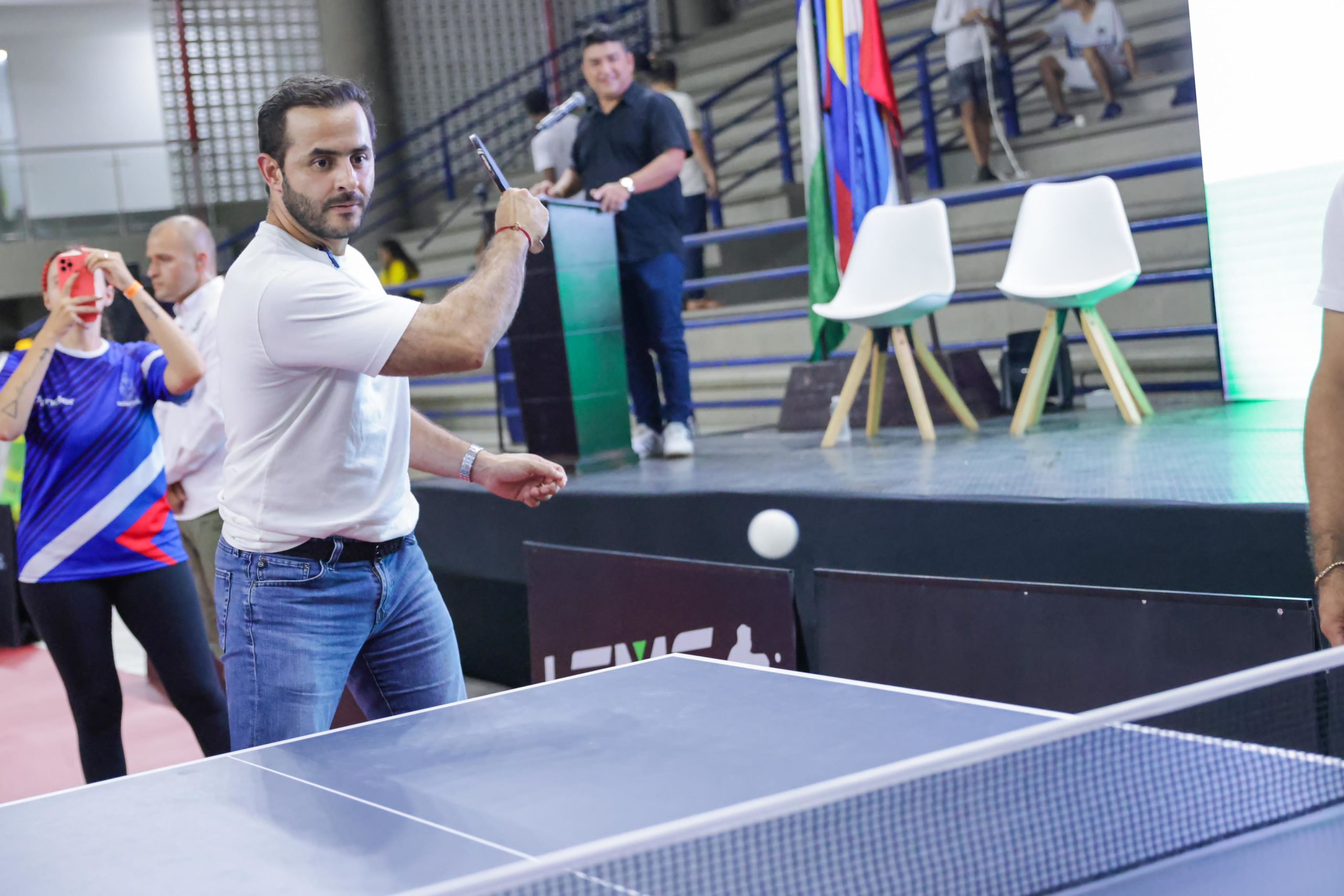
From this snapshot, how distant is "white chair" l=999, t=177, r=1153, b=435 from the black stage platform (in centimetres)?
14

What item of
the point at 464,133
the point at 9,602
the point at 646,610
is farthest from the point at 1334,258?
the point at 464,133

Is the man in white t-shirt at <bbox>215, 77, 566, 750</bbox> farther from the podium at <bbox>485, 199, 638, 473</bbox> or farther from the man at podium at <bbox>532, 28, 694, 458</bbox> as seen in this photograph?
the man at podium at <bbox>532, 28, 694, 458</bbox>

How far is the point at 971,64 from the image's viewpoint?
7.64m

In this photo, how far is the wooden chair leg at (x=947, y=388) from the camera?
5484mm

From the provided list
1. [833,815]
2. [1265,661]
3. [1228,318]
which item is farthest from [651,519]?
[833,815]

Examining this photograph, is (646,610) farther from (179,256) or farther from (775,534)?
(179,256)

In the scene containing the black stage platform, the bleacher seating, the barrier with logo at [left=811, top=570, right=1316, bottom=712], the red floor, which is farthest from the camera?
the bleacher seating

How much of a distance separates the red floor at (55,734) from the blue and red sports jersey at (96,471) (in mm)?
884

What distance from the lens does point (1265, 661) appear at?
108 inches

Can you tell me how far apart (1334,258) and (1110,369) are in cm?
347

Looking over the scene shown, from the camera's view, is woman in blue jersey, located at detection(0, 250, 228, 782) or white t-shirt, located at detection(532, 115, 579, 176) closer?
woman in blue jersey, located at detection(0, 250, 228, 782)

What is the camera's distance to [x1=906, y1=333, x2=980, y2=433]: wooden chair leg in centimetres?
548

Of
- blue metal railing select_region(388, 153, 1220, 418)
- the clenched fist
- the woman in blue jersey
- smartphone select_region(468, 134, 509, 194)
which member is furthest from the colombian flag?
the clenched fist

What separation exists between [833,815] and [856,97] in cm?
504
